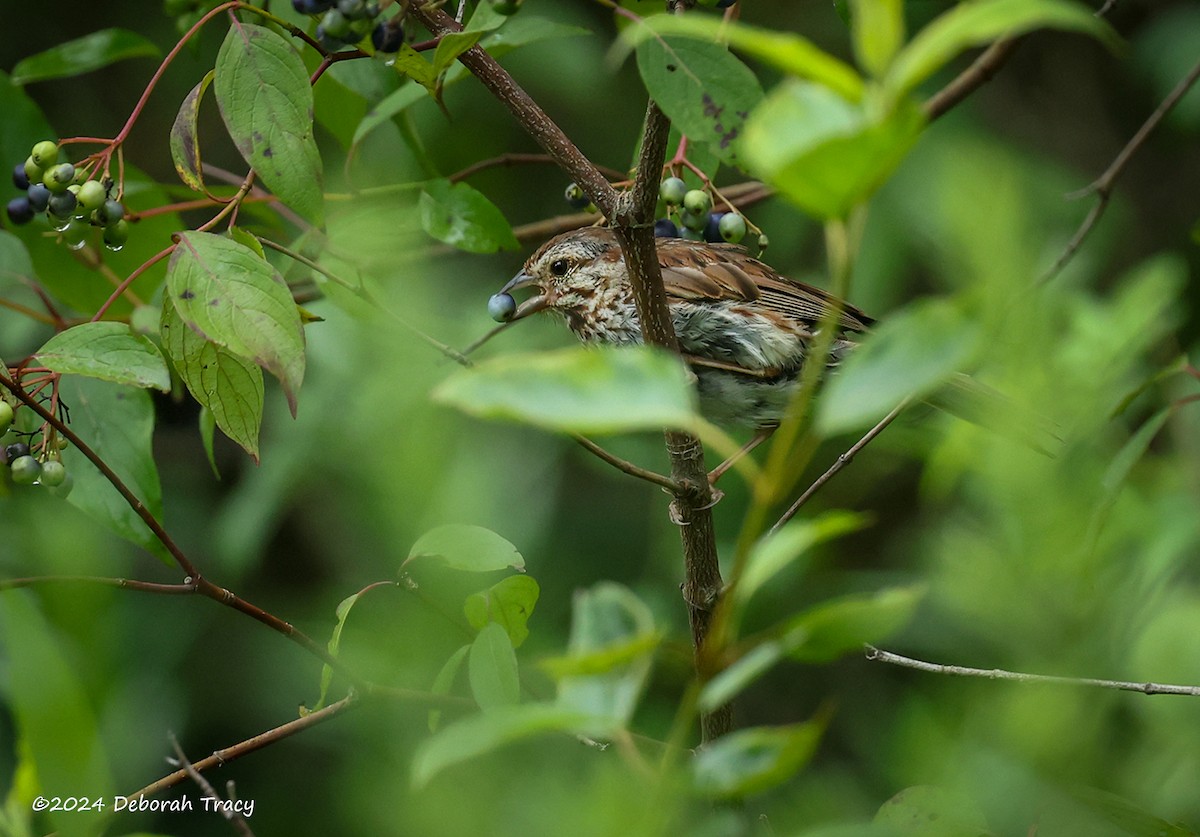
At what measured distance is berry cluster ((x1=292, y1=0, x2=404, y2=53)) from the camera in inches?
80.6

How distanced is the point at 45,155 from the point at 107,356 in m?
0.49

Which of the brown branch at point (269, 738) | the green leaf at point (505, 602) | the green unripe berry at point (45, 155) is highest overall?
the green unripe berry at point (45, 155)

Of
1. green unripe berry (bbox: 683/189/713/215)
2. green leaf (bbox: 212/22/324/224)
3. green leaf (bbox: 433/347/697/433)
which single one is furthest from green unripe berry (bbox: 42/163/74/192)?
green leaf (bbox: 433/347/697/433)

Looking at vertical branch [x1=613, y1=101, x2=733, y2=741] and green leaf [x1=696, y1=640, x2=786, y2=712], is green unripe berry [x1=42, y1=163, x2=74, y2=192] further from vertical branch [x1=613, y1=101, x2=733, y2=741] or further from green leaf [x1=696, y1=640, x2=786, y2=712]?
green leaf [x1=696, y1=640, x2=786, y2=712]

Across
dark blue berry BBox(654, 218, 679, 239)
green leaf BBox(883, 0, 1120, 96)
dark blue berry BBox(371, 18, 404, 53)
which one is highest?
green leaf BBox(883, 0, 1120, 96)

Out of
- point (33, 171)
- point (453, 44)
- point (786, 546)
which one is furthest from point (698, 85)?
point (33, 171)

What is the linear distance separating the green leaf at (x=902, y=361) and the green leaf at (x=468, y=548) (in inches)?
40.3

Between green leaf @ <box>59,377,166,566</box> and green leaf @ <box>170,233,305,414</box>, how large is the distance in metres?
0.62

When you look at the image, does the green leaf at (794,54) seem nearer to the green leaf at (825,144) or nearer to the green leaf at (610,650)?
the green leaf at (825,144)

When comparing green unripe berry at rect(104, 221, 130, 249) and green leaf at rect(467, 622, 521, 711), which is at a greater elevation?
green unripe berry at rect(104, 221, 130, 249)

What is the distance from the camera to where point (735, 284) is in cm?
376

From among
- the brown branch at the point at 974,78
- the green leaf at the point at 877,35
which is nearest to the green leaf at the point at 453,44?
the green leaf at the point at 877,35

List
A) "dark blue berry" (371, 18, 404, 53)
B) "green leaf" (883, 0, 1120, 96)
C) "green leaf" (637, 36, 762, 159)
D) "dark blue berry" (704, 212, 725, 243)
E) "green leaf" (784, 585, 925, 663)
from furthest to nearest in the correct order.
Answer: "dark blue berry" (704, 212, 725, 243) → "dark blue berry" (371, 18, 404, 53) → "green leaf" (637, 36, 762, 159) → "green leaf" (784, 585, 925, 663) → "green leaf" (883, 0, 1120, 96)

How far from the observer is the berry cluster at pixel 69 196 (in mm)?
2254
